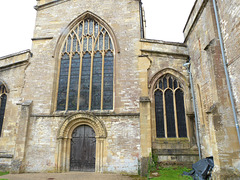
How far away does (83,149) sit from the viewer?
10484 millimetres

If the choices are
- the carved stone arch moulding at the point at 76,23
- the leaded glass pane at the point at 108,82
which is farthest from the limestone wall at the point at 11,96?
the leaded glass pane at the point at 108,82

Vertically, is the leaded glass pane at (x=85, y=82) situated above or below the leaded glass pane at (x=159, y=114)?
above

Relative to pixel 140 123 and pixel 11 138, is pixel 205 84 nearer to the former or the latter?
pixel 140 123

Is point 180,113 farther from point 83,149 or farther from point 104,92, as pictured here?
point 83,149

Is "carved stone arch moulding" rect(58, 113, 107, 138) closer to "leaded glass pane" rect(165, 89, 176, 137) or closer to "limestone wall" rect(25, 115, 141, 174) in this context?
"limestone wall" rect(25, 115, 141, 174)

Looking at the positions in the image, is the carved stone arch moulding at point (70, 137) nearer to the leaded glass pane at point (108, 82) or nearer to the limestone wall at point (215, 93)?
the leaded glass pane at point (108, 82)

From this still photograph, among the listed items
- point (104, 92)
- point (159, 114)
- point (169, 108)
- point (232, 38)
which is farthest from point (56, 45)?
point (232, 38)

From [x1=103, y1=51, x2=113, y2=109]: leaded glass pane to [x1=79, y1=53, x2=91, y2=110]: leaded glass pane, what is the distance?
1083 mm

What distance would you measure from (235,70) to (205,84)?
210 centimetres

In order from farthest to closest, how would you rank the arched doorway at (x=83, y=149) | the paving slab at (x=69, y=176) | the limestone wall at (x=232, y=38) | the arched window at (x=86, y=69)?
the arched window at (x=86, y=69), the arched doorway at (x=83, y=149), the paving slab at (x=69, y=176), the limestone wall at (x=232, y=38)

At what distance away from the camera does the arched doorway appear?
33.7ft

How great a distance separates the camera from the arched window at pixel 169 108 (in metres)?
10.5

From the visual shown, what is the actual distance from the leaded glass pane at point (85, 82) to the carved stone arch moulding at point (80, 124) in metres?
0.74

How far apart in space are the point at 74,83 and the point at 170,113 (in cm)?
618
